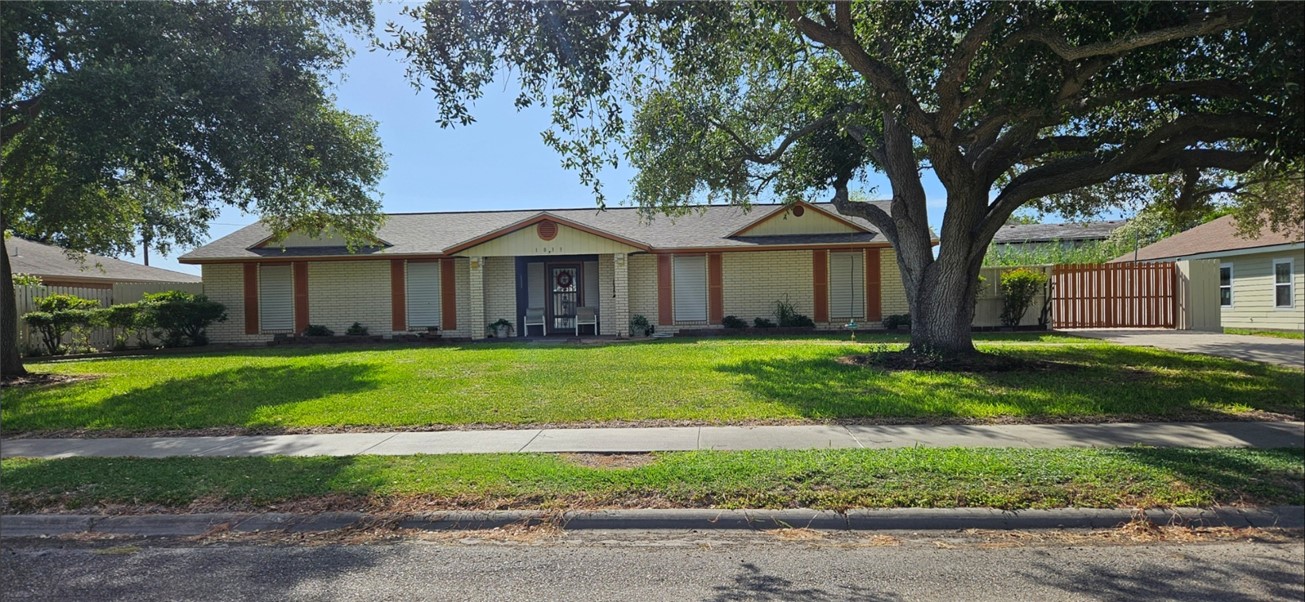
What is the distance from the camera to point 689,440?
21.7ft

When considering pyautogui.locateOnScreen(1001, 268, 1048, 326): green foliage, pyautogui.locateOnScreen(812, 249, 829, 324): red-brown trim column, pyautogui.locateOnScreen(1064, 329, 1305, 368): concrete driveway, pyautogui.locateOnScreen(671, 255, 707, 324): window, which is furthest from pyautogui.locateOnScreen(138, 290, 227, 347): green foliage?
pyautogui.locateOnScreen(1064, 329, 1305, 368): concrete driveway

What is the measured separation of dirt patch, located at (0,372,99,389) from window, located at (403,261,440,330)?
7.94m

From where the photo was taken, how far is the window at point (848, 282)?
1880 cm

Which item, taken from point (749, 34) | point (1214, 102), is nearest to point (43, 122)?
point (749, 34)

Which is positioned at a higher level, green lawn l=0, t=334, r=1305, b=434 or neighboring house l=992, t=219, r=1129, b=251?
neighboring house l=992, t=219, r=1129, b=251

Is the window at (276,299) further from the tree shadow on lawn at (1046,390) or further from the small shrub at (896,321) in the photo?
the small shrub at (896,321)

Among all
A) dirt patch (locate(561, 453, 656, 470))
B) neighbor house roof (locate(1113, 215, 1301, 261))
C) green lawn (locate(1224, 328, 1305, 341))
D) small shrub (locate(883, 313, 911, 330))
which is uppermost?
neighbor house roof (locate(1113, 215, 1301, 261))

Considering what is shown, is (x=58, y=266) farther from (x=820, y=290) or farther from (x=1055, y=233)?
(x=1055, y=233)

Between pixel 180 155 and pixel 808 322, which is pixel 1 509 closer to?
pixel 180 155

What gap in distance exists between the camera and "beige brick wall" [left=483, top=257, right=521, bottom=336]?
18734 mm

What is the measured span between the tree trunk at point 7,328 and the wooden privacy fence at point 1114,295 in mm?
24063

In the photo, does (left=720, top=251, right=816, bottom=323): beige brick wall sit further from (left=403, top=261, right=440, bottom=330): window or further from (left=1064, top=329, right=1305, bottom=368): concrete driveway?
(left=403, top=261, right=440, bottom=330): window

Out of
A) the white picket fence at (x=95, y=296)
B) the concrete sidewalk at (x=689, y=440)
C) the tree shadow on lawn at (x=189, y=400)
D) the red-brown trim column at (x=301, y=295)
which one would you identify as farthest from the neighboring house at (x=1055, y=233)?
the white picket fence at (x=95, y=296)

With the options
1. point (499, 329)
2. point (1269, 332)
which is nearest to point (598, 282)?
point (499, 329)
